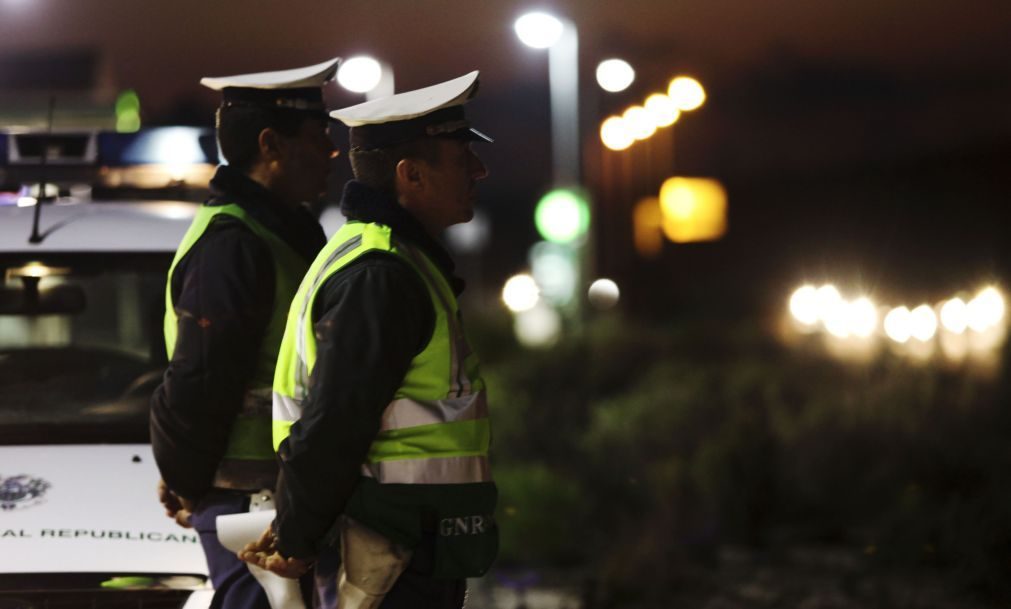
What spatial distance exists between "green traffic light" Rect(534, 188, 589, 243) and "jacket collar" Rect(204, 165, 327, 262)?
1333 centimetres

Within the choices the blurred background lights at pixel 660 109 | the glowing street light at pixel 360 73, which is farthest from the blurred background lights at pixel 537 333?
the glowing street light at pixel 360 73

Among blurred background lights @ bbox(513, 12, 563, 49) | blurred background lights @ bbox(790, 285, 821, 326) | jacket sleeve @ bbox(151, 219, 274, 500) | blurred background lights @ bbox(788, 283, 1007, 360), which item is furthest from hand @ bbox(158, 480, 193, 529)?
blurred background lights @ bbox(790, 285, 821, 326)

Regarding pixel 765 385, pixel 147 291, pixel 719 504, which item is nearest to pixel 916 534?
pixel 719 504

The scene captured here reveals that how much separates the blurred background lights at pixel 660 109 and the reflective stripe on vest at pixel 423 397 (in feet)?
43.1

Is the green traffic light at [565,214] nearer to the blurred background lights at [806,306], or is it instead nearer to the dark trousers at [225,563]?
the blurred background lights at [806,306]

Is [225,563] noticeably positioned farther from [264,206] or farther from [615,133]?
[615,133]

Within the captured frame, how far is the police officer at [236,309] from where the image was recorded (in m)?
4.01

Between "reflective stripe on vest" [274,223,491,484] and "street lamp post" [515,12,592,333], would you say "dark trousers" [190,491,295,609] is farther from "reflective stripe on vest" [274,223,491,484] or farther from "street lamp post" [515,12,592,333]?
"street lamp post" [515,12,592,333]

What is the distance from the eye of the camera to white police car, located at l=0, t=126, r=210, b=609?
4219 mm

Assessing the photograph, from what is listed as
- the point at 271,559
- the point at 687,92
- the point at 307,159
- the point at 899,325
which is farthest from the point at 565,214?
the point at 271,559

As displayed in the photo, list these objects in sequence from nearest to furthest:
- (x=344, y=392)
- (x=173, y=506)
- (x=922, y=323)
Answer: (x=344, y=392) → (x=173, y=506) → (x=922, y=323)

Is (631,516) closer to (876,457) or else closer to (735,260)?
(876,457)

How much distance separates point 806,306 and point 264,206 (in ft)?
79.9

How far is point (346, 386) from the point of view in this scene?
3.33 meters
